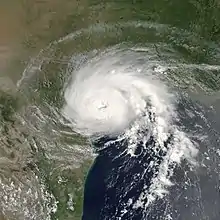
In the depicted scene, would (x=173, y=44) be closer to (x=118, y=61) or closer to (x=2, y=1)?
(x=118, y=61)

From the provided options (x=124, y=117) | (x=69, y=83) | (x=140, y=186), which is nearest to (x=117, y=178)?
(x=140, y=186)

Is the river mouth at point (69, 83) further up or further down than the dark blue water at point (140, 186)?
further up

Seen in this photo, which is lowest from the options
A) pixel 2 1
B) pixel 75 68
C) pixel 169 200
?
pixel 169 200

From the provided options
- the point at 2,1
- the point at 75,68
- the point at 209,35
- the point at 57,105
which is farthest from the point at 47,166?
the point at 209,35

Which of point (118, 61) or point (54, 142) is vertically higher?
point (118, 61)

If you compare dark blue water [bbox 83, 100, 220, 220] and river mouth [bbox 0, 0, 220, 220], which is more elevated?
river mouth [bbox 0, 0, 220, 220]
